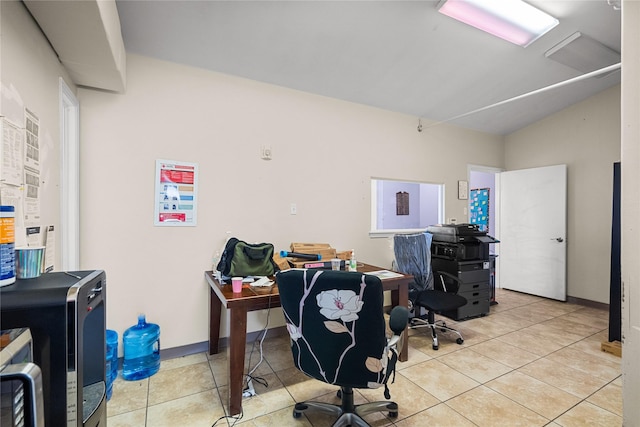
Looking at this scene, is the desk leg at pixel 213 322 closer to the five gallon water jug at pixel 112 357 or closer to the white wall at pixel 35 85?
the five gallon water jug at pixel 112 357

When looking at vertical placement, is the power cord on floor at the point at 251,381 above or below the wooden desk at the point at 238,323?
below

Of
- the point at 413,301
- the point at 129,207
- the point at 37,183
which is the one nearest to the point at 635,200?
the point at 413,301

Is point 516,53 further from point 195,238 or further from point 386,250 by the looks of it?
point 195,238

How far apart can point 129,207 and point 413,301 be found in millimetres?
2684

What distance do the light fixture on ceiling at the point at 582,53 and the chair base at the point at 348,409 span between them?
3.43 metres

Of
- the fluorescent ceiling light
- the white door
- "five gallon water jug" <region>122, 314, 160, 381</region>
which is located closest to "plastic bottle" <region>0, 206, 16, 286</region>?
"five gallon water jug" <region>122, 314, 160, 381</region>

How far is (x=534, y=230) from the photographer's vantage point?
441 centimetres

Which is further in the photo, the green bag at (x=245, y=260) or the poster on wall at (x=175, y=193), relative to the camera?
the poster on wall at (x=175, y=193)

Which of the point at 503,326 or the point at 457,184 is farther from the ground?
the point at 457,184

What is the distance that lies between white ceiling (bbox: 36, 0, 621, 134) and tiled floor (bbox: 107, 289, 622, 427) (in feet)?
8.43

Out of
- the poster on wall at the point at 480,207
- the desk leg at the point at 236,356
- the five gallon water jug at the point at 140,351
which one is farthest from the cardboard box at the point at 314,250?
the poster on wall at the point at 480,207

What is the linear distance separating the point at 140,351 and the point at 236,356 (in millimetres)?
999

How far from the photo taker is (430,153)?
4.03 m

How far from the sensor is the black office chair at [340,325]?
4.36 ft
